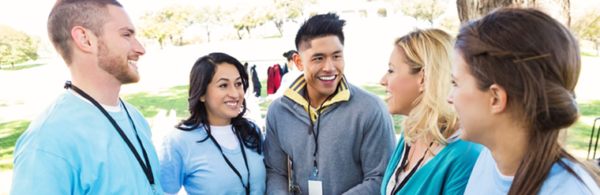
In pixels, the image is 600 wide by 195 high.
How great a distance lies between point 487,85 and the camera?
1005mm

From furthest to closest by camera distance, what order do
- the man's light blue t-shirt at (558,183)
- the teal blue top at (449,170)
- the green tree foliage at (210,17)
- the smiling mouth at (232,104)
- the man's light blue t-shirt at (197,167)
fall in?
1. the green tree foliage at (210,17)
2. the smiling mouth at (232,104)
3. the man's light blue t-shirt at (197,167)
4. the teal blue top at (449,170)
5. the man's light blue t-shirt at (558,183)

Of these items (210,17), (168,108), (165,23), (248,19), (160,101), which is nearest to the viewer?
(168,108)

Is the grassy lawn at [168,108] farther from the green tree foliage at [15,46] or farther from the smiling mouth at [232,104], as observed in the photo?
the green tree foliage at [15,46]

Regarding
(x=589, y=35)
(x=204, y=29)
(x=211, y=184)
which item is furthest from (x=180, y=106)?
(x=204, y=29)

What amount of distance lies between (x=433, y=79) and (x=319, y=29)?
37.7 inches

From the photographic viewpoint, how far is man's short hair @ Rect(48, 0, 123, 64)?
5.02 feet

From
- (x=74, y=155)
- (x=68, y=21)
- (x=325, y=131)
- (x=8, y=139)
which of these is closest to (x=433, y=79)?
(x=325, y=131)

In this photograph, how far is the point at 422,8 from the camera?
4844 centimetres

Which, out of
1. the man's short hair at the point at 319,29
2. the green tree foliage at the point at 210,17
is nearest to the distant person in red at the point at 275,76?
the man's short hair at the point at 319,29

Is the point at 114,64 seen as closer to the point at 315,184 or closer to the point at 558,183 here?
the point at 315,184

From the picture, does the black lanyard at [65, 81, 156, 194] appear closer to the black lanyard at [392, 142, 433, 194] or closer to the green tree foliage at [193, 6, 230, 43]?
the black lanyard at [392, 142, 433, 194]

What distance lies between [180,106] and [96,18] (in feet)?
33.3

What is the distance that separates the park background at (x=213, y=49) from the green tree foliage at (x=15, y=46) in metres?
0.06

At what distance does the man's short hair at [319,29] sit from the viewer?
232 cm
